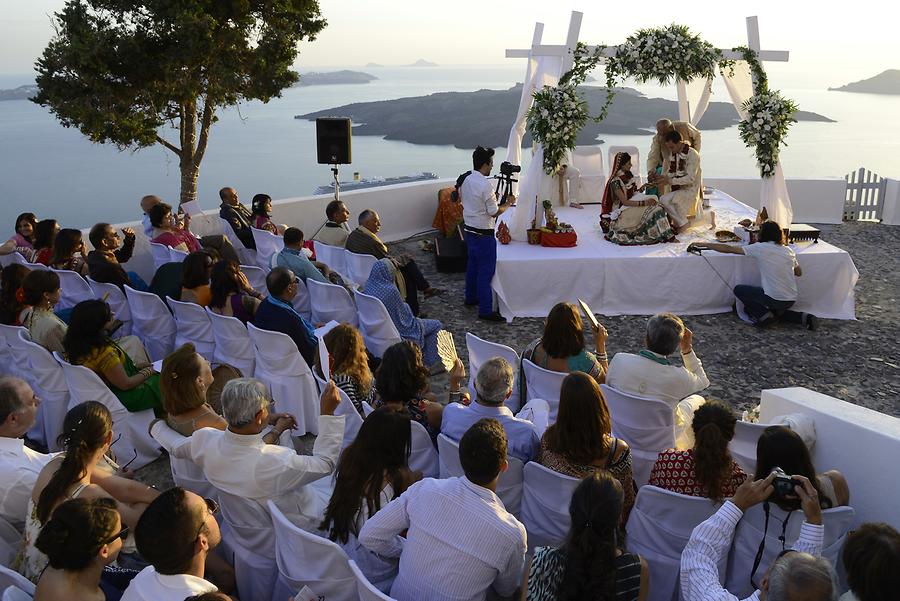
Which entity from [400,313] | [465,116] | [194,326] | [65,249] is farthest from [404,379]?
[465,116]

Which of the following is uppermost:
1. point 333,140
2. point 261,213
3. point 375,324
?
point 333,140

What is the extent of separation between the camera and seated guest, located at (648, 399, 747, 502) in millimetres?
3051

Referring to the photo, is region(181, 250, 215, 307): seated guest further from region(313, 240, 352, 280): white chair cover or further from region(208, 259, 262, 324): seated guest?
region(313, 240, 352, 280): white chair cover

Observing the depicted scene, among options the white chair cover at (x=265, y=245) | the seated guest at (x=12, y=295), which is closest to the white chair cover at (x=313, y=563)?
the seated guest at (x=12, y=295)

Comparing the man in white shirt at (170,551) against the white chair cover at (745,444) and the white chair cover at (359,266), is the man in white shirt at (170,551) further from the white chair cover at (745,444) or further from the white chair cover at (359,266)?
the white chair cover at (359,266)

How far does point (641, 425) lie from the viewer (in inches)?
157

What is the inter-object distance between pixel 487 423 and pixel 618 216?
6.42 meters

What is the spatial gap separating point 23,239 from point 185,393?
4.61 meters

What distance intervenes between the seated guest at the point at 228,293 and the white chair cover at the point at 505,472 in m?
2.55

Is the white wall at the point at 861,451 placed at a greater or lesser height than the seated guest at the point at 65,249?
lesser

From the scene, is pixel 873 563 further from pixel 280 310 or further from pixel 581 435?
pixel 280 310

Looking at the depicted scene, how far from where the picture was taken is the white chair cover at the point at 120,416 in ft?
14.6

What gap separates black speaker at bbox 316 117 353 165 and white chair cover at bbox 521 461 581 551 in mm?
6876

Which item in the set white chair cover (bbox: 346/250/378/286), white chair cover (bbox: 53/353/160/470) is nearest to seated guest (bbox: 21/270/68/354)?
white chair cover (bbox: 53/353/160/470)
